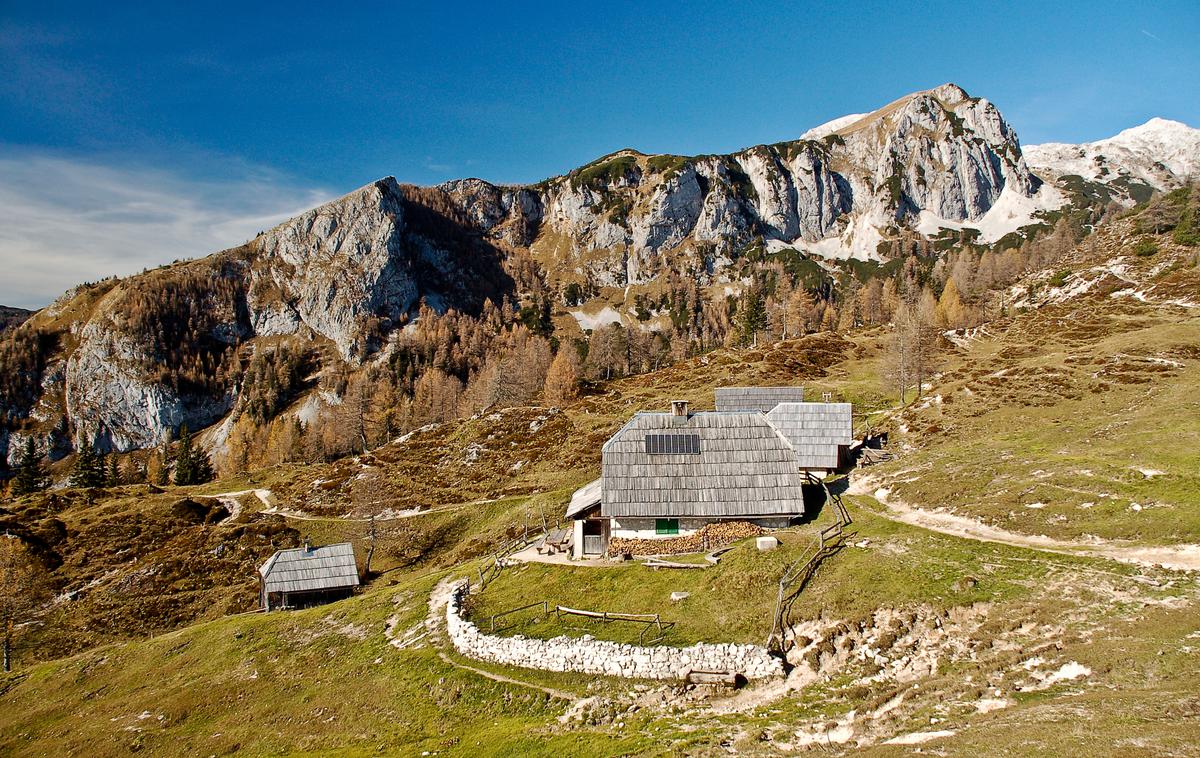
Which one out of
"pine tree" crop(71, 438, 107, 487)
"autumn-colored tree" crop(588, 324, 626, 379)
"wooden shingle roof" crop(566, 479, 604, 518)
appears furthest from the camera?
"autumn-colored tree" crop(588, 324, 626, 379)

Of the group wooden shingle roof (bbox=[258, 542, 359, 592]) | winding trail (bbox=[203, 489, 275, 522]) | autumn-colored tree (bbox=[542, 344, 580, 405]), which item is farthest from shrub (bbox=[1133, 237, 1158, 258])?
A: winding trail (bbox=[203, 489, 275, 522])

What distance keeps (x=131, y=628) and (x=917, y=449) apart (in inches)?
3078

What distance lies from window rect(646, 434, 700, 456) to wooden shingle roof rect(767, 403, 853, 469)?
14571 mm

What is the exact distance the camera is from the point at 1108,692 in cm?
1783

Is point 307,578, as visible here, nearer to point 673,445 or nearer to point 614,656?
point 673,445

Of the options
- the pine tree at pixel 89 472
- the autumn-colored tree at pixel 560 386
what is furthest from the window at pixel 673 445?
the pine tree at pixel 89 472

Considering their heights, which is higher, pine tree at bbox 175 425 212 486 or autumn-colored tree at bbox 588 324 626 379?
autumn-colored tree at bbox 588 324 626 379

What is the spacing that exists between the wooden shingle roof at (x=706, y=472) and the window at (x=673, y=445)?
170 mm

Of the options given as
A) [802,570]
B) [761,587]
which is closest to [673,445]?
[802,570]

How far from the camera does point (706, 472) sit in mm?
42750

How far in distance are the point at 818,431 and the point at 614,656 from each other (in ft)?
117

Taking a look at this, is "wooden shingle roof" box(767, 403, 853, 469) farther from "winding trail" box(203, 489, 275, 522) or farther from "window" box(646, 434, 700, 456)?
"winding trail" box(203, 489, 275, 522)

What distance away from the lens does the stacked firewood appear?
1559 inches

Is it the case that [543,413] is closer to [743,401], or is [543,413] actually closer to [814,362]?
[743,401]
